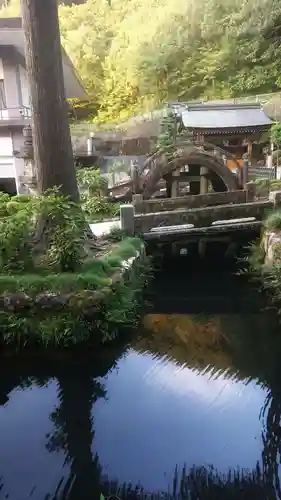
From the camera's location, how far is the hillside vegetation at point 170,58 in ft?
87.4

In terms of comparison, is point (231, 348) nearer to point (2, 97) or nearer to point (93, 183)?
point (93, 183)

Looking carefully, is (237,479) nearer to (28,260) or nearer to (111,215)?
(28,260)

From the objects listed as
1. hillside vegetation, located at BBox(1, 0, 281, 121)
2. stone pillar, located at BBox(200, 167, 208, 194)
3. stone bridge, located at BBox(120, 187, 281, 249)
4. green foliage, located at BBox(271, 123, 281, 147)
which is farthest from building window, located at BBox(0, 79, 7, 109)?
hillside vegetation, located at BBox(1, 0, 281, 121)

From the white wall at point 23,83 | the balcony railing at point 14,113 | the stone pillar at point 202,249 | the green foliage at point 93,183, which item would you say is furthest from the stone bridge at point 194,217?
the white wall at point 23,83

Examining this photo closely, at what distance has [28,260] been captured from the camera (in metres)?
7.43

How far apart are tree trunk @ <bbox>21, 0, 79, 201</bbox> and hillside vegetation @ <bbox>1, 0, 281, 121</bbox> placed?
2031cm

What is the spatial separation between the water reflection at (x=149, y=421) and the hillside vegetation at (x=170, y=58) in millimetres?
22709

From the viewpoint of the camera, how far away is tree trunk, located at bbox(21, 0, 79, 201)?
7477 mm

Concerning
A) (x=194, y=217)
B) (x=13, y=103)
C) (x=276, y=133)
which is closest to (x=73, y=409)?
(x=194, y=217)

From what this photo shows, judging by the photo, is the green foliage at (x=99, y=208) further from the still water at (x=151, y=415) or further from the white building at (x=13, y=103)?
the still water at (x=151, y=415)

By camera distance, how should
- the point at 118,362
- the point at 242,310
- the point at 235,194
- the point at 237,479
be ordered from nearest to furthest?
1. the point at 237,479
2. the point at 118,362
3. the point at 242,310
4. the point at 235,194

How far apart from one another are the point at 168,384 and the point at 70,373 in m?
1.45

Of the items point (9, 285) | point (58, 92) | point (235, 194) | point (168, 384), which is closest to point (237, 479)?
point (168, 384)

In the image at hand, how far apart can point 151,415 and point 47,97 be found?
572 cm
